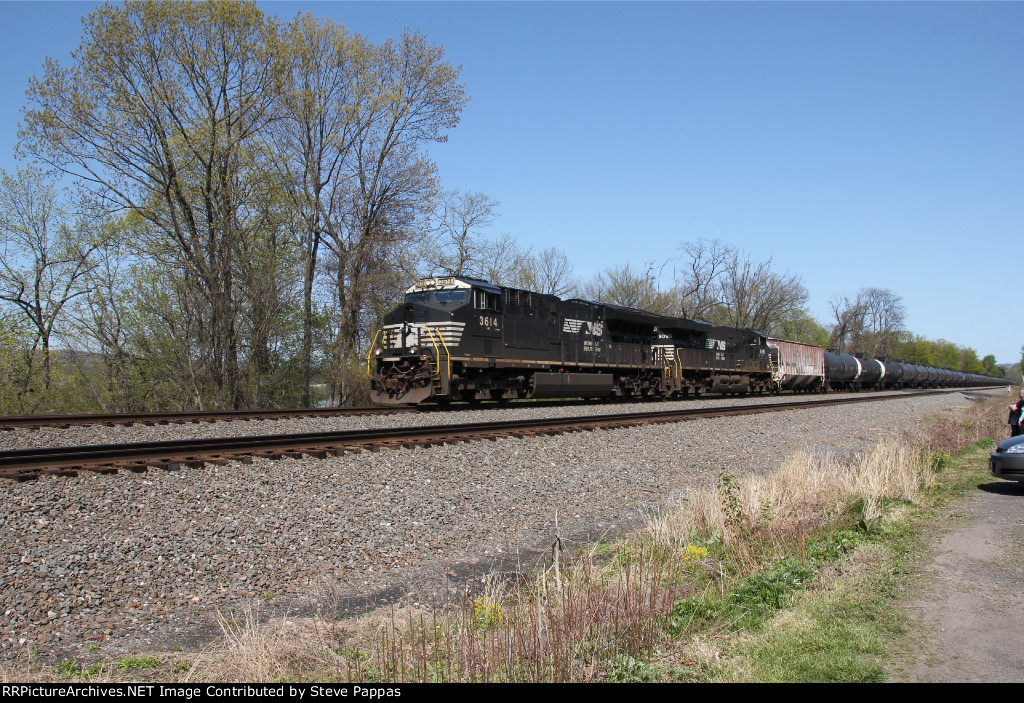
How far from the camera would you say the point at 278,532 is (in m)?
A: 5.91

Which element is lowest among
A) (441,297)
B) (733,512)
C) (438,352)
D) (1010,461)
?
(733,512)

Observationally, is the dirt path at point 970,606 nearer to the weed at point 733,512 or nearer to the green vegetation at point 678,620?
the green vegetation at point 678,620

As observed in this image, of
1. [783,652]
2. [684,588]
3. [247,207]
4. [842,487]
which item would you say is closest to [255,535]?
[684,588]

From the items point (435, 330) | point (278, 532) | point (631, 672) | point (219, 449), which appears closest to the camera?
point (631, 672)

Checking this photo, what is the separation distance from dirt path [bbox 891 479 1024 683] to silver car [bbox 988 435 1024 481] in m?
1.87

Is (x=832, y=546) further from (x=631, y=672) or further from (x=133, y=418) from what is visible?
(x=133, y=418)

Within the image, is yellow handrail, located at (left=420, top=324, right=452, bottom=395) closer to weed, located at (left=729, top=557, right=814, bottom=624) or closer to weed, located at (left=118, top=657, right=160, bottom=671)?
weed, located at (left=729, top=557, right=814, bottom=624)

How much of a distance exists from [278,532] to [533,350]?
15.6m

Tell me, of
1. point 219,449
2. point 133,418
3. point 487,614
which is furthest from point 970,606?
point 133,418

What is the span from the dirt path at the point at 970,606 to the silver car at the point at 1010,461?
6.14ft

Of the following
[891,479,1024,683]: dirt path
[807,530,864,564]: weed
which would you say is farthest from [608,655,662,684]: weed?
[807,530,864,564]: weed

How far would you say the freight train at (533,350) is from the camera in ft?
60.1

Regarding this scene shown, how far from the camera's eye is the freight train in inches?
721

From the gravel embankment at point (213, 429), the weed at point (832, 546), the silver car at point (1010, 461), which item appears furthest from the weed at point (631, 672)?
the gravel embankment at point (213, 429)
